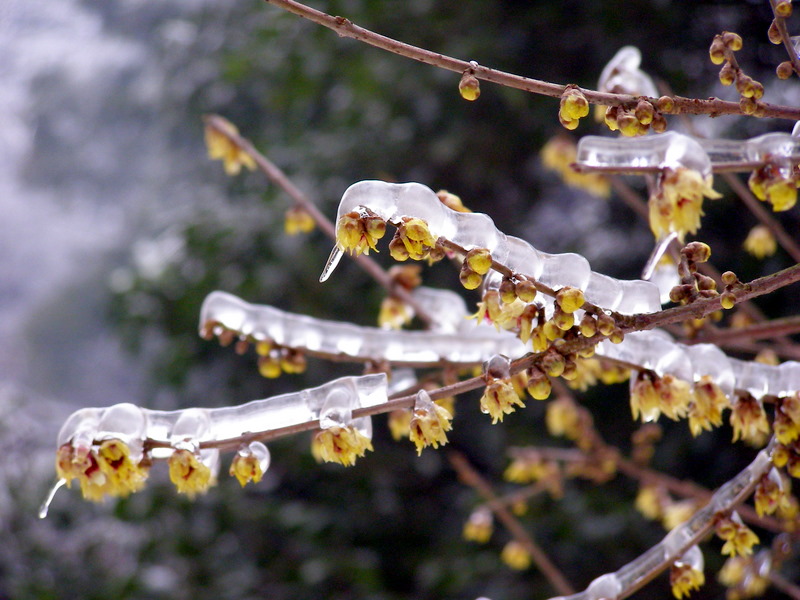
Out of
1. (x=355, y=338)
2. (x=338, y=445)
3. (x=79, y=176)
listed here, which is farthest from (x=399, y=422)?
(x=79, y=176)

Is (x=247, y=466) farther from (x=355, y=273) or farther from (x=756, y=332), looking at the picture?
(x=355, y=273)

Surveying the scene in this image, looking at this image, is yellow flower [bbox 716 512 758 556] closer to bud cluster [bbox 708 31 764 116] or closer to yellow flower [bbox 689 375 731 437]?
yellow flower [bbox 689 375 731 437]

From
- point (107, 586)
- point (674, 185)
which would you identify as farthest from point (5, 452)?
point (674, 185)

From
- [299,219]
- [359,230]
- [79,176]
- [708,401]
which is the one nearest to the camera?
[359,230]

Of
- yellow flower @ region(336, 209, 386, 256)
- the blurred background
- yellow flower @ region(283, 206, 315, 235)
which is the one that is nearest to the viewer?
yellow flower @ region(336, 209, 386, 256)

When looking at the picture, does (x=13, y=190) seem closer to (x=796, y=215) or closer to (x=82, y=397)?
(x=82, y=397)

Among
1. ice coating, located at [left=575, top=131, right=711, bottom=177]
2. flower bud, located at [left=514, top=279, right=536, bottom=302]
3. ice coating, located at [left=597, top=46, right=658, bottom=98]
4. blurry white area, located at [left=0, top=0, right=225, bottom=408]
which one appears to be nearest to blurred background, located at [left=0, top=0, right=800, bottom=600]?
blurry white area, located at [left=0, top=0, right=225, bottom=408]
